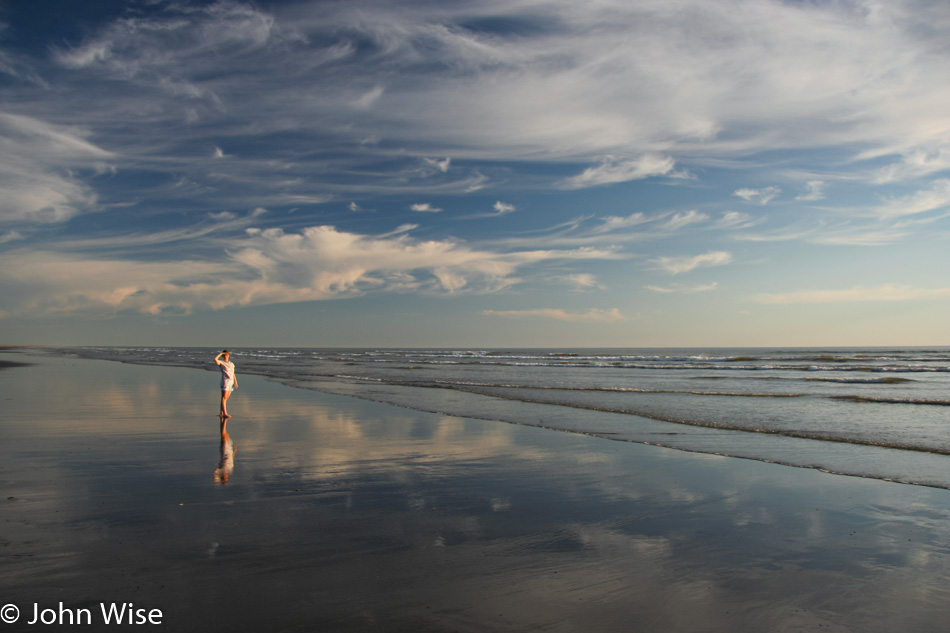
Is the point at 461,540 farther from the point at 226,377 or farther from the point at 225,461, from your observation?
the point at 226,377

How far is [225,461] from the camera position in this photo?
31.2 feet

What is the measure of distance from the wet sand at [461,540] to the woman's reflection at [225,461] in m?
0.10

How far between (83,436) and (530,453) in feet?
30.4

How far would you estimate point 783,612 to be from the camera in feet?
14.3

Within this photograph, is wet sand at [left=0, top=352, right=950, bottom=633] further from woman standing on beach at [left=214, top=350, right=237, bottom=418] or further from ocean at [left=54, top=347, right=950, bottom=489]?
woman standing on beach at [left=214, top=350, right=237, bottom=418]

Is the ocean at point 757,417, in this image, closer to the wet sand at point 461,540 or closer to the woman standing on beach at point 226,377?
the woman standing on beach at point 226,377

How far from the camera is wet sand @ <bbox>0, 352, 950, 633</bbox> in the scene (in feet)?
14.0

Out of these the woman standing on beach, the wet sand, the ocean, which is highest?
the woman standing on beach

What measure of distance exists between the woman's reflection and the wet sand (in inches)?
4.0

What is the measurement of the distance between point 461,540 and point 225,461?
5.55 m

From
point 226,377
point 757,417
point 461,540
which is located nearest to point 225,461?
point 461,540

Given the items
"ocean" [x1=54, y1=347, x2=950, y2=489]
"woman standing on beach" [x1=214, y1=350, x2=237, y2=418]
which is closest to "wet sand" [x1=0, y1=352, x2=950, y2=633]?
"ocean" [x1=54, y1=347, x2=950, y2=489]

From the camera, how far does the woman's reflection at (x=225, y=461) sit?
27.3ft

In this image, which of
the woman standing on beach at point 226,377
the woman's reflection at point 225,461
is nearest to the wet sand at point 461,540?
the woman's reflection at point 225,461
